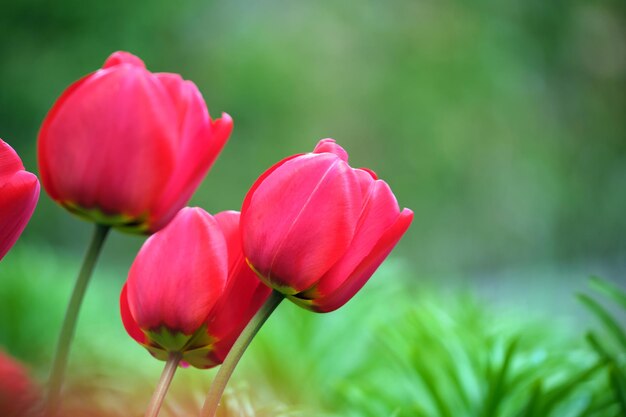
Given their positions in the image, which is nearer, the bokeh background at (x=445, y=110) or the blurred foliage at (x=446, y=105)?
the bokeh background at (x=445, y=110)

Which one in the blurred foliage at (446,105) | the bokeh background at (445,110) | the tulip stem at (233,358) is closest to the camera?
the tulip stem at (233,358)

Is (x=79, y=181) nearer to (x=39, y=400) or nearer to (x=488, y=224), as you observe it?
(x=39, y=400)

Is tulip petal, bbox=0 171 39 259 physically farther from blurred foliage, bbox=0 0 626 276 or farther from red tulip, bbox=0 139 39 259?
blurred foliage, bbox=0 0 626 276

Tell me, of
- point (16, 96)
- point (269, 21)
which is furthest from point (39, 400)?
point (269, 21)

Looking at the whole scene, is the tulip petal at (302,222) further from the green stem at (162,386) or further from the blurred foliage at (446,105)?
the blurred foliage at (446,105)

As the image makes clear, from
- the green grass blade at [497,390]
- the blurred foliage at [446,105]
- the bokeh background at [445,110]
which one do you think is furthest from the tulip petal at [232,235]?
the blurred foliage at [446,105]

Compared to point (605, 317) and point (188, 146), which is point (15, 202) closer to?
point (188, 146)
